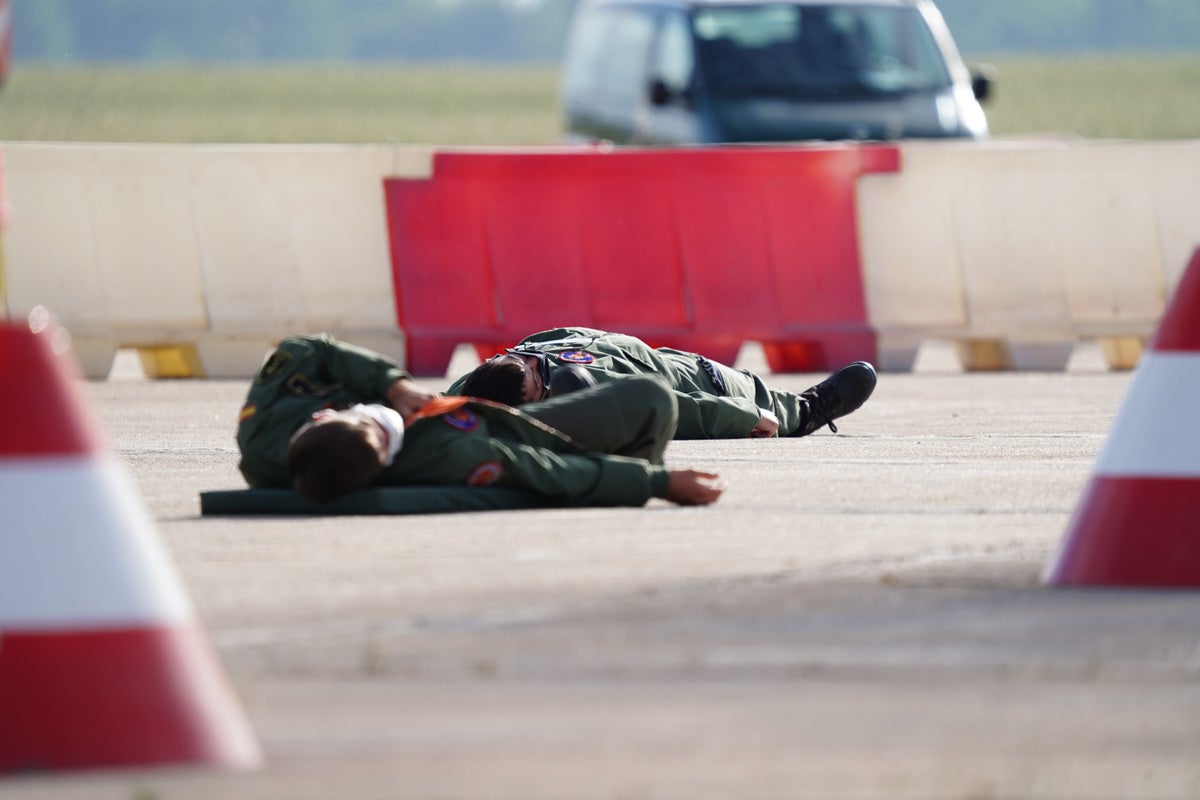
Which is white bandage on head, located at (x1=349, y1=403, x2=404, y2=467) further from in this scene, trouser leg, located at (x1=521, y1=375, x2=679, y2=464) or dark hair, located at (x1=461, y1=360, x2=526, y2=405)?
dark hair, located at (x1=461, y1=360, x2=526, y2=405)

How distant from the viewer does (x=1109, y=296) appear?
42.9 feet

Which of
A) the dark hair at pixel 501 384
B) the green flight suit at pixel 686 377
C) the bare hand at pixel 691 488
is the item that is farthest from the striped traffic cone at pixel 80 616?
the green flight suit at pixel 686 377

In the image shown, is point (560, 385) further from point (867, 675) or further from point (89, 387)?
point (89, 387)

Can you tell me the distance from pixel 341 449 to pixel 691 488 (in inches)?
39.2

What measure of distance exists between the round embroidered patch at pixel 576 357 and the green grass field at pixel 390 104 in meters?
20.2

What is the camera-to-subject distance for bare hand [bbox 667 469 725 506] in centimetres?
674

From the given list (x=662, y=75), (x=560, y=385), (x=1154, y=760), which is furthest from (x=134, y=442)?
(x=662, y=75)

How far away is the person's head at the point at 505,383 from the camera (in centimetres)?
731

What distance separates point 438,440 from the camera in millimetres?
6660

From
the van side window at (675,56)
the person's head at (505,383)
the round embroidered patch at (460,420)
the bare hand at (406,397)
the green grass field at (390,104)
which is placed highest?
the bare hand at (406,397)

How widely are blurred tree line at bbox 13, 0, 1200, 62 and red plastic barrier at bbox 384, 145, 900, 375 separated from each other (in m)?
94.9

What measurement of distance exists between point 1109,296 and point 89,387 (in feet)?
17.6

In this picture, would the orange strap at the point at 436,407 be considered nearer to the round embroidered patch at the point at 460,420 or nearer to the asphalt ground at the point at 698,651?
the round embroidered patch at the point at 460,420

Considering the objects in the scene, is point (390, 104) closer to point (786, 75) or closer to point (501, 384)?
point (786, 75)
